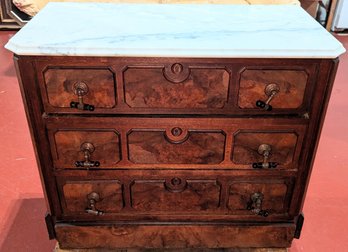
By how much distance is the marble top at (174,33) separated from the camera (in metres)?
1.09

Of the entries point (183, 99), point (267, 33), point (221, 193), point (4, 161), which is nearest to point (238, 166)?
point (221, 193)

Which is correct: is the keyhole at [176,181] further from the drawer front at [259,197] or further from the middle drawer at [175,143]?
the drawer front at [259,197]

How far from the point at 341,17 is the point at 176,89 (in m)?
3.58

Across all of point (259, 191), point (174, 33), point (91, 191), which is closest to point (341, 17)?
point (259, 191)

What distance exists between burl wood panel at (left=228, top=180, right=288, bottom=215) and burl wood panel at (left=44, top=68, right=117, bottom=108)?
54 centimetres

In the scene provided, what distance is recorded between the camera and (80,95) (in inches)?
45.7

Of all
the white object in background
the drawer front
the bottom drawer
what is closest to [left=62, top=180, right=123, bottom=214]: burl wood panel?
the bottom drawer

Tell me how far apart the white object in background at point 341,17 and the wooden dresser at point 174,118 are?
3038mm

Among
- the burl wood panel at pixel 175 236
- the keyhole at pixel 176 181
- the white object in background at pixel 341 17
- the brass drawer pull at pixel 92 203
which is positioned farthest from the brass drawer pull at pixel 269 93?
the white object in background at pixel 341 17

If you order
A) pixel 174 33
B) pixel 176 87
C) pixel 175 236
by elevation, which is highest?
pixel 174 33

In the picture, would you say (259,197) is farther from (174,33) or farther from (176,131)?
(174,33)

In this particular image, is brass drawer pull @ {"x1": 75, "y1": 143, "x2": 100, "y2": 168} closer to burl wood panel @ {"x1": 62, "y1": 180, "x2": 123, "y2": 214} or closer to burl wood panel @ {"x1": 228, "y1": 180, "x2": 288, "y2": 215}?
burl wood panel @ {"x1": 62, "y1": 180, "x2": 123, "y2": 214}

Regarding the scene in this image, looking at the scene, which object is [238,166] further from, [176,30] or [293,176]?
[176,30]

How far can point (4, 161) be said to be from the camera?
213 centimetres
